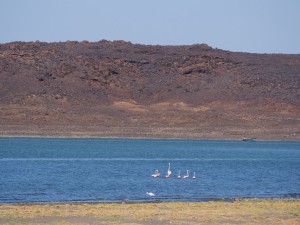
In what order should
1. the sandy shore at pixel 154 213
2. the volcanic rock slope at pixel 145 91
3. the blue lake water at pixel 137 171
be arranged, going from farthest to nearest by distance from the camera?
the volcanic rock slope at pixel 145 91, the blue lake water at pixel 137 171, the sandy shore at pixel 154 213

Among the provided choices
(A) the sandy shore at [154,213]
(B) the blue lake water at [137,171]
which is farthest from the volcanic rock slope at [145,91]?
(A) the sandy shore at [154,213]

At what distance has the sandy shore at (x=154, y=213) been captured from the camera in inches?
976

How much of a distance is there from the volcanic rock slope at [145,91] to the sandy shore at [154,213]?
6990 centimetres

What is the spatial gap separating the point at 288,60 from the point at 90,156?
271 ft

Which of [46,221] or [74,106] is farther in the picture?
[74,106]

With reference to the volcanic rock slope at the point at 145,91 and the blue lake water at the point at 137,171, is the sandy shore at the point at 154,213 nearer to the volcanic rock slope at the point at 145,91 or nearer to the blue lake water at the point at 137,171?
the blue lake water at the point at 137,171

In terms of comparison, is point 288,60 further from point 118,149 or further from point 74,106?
point 118,149

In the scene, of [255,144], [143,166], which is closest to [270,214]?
[143,166]

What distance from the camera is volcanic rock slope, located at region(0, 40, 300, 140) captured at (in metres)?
103

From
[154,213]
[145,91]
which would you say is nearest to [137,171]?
[154,213]

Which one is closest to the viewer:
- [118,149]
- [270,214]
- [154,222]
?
[154,222]

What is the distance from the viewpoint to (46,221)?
2459 centimetres

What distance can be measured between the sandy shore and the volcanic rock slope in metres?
69.9

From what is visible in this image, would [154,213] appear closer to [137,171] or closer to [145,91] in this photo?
[137,171]
